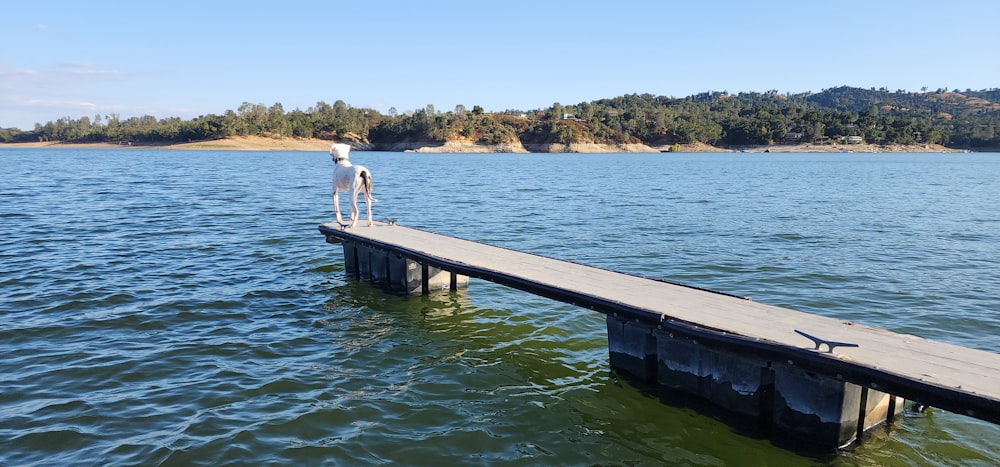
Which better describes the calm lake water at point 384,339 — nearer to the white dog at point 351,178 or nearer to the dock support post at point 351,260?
the dock support post at point 351,260

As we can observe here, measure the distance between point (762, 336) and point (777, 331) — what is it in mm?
412

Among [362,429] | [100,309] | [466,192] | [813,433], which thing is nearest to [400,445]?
[362,429]

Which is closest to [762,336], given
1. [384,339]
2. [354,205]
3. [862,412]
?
[862,412]

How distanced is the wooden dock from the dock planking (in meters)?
0.01

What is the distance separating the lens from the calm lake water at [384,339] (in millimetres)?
8344

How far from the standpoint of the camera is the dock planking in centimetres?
693

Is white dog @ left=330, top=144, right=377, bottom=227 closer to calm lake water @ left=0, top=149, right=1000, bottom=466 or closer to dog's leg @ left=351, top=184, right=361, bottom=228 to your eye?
dog's leg @ left=351, top=184, right=361, bottom=228

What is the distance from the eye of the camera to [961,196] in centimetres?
4444

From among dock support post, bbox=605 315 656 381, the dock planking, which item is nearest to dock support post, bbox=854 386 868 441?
the dock planking

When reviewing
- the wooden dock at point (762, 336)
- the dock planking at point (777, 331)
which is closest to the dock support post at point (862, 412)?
the wooden dock at point (762, 336)

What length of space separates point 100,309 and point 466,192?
3530 centimetres

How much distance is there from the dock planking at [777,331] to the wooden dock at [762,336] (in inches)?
0.5

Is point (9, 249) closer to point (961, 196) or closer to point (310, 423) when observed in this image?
point (310, 423)

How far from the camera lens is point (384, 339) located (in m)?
12.8
